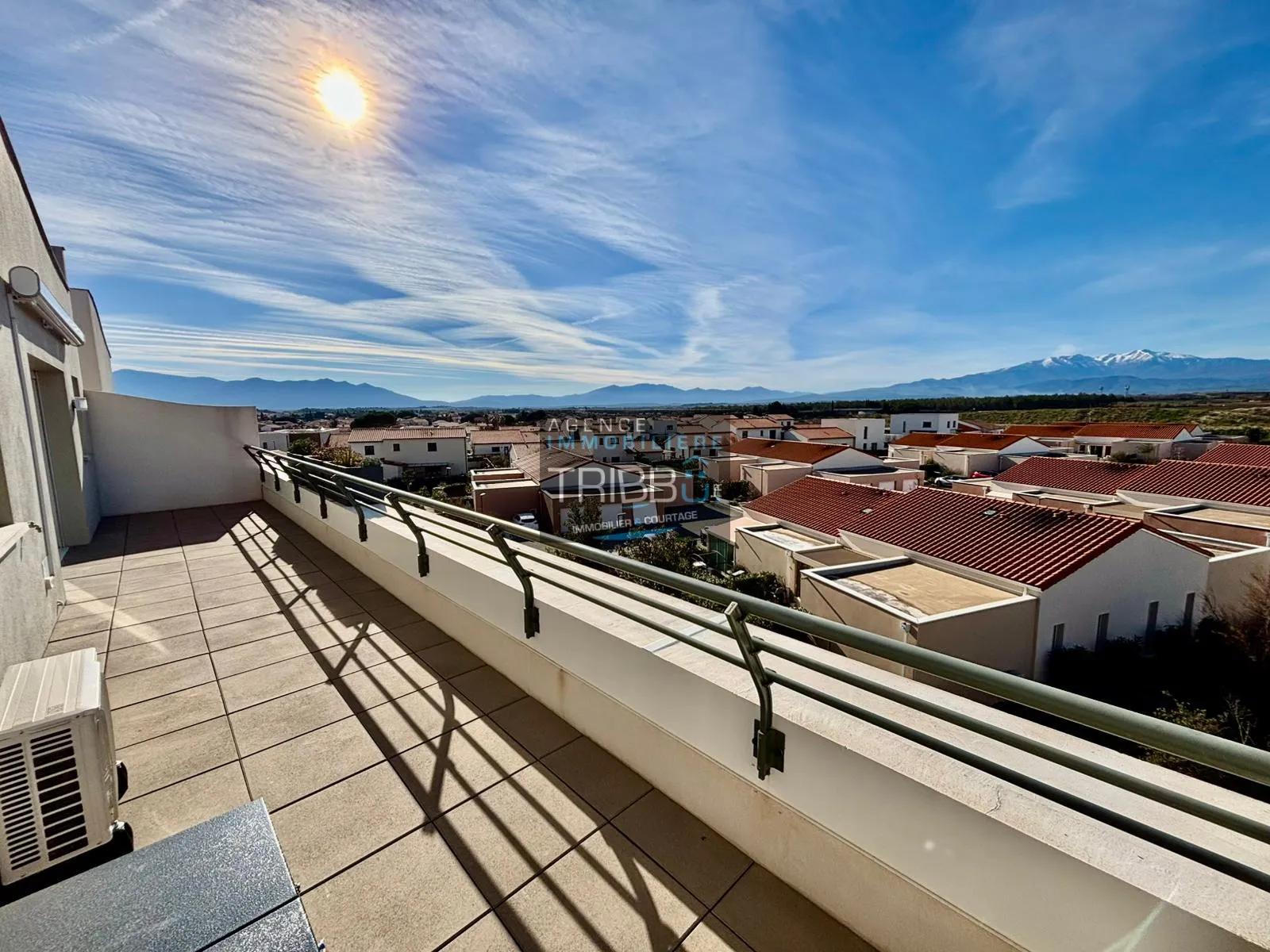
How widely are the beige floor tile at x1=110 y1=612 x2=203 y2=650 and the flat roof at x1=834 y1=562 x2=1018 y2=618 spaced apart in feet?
32.3

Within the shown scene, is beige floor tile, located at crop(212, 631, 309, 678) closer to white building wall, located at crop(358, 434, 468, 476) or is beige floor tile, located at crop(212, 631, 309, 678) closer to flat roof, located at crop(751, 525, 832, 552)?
flat roof, located at crop(751, 525, 832, 552)

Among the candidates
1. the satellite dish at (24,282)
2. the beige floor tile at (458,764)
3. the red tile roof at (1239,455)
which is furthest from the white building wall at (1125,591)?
the red tile roof at (1239,455)

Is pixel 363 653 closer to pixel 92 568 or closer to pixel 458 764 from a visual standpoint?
pixel 458 764

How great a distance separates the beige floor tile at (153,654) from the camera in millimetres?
2947

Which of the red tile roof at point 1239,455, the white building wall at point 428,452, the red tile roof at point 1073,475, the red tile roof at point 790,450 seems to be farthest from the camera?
the white building wall at point 428,452

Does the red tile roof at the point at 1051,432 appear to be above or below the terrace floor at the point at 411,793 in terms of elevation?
below

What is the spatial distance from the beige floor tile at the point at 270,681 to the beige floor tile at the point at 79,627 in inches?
59.4

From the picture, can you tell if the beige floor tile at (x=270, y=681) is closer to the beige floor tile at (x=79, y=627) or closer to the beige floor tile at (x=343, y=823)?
the beige floor tile at (x=343, y=823)

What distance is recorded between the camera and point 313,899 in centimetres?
158

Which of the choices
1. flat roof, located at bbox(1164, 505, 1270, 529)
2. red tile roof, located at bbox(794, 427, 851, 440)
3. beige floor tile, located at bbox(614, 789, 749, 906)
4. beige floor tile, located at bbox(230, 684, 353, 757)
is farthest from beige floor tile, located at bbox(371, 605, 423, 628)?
red tile roof, located at bbox(794, 427, 851, 440)

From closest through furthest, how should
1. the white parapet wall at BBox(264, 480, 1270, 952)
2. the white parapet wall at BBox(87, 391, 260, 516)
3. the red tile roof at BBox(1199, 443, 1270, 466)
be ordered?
1. the white parapet wall at BBox(264, 480, 1270, 952)
2. the white parapet wall at BBox(87, 391, 260, 516)
3. the red tile roof at BBox(1199, 443, 1270, 466)

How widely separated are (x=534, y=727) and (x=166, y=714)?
184 cm

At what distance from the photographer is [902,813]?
1.36 m

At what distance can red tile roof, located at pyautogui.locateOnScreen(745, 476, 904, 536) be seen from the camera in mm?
16625
